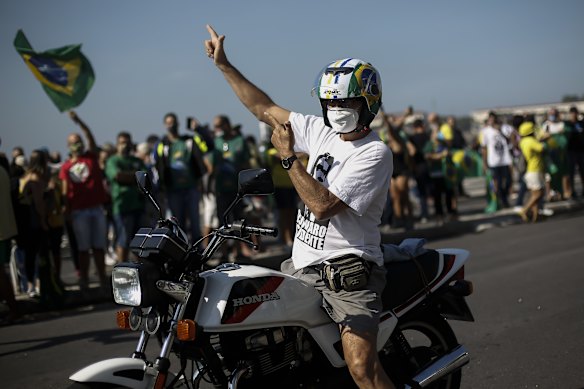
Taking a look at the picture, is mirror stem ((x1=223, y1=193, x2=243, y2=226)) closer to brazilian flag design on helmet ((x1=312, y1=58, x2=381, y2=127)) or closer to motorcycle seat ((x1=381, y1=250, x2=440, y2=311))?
brazilian flag design on helmet ((x1=312, y1=58, x2=381, y2=127))

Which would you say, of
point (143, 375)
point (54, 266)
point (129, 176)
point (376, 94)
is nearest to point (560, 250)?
point (129, 176)

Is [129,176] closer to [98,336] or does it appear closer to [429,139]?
[98,336]

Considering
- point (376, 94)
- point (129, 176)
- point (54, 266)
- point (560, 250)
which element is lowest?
point (560, 250)

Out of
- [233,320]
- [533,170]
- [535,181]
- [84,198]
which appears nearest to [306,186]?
[233,320]

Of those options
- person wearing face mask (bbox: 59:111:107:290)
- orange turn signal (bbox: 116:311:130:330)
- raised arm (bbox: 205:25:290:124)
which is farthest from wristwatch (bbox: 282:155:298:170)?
person wearing face mask (bbox: 59:111:107:290)

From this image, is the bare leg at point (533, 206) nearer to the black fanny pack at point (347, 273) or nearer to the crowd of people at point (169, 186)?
the crowd of people at point (169, 186)

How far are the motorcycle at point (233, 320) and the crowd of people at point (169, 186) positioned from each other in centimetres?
534

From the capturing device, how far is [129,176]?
10391mm

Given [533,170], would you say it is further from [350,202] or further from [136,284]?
[136,284]

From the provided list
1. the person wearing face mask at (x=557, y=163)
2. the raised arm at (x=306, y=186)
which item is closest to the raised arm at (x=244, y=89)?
the raised arm at (x=306, y=186)

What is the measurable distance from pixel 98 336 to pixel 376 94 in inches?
179

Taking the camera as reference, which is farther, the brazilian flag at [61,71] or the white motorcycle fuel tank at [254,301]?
the brazilian flag at [61,71]

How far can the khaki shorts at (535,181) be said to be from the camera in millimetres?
14023

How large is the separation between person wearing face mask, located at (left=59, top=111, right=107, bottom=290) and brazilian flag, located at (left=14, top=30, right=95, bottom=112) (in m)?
0.61
